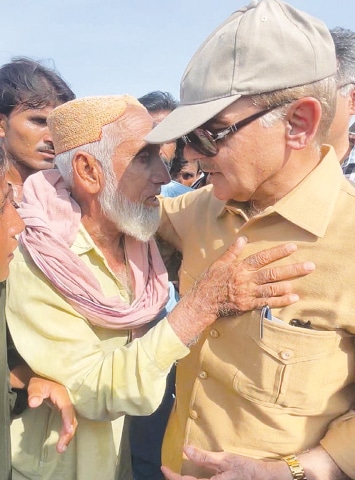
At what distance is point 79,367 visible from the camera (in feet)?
5.78

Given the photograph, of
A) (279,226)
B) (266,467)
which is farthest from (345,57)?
(266,467)

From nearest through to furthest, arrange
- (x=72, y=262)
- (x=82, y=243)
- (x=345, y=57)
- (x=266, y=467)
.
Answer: (x=266, y=467)
(x=72, y=262)
(x=82, y=243)
(x=345, y=57)

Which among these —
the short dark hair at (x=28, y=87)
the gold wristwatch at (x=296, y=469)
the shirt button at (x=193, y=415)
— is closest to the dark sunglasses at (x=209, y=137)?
the shirt button at (x=193, y=415)

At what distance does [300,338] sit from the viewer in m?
1.52

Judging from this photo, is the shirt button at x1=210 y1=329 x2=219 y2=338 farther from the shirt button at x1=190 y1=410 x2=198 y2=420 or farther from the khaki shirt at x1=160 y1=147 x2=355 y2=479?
the shirt button at x1=190 y1=410 x2=198 y2=420

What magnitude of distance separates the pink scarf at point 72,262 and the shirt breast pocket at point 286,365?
1.80 feet

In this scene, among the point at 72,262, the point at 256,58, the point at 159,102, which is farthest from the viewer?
the point at 159,102

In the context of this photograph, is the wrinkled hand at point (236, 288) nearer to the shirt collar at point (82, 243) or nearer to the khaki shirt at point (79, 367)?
the khaki shirt at point (79, 367)

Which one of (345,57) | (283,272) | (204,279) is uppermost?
(345,57)

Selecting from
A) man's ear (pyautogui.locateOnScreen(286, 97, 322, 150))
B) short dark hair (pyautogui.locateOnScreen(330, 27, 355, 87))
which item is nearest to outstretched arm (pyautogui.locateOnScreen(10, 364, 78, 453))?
man's ear (pyautogui.locateOnScreen(286, 97, 322, 150))

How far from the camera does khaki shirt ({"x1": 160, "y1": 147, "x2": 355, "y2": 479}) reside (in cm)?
150

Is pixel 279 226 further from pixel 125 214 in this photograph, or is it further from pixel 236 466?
pixel 236 466

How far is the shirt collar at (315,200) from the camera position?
153 cm

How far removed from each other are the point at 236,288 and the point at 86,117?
97 centimetres
